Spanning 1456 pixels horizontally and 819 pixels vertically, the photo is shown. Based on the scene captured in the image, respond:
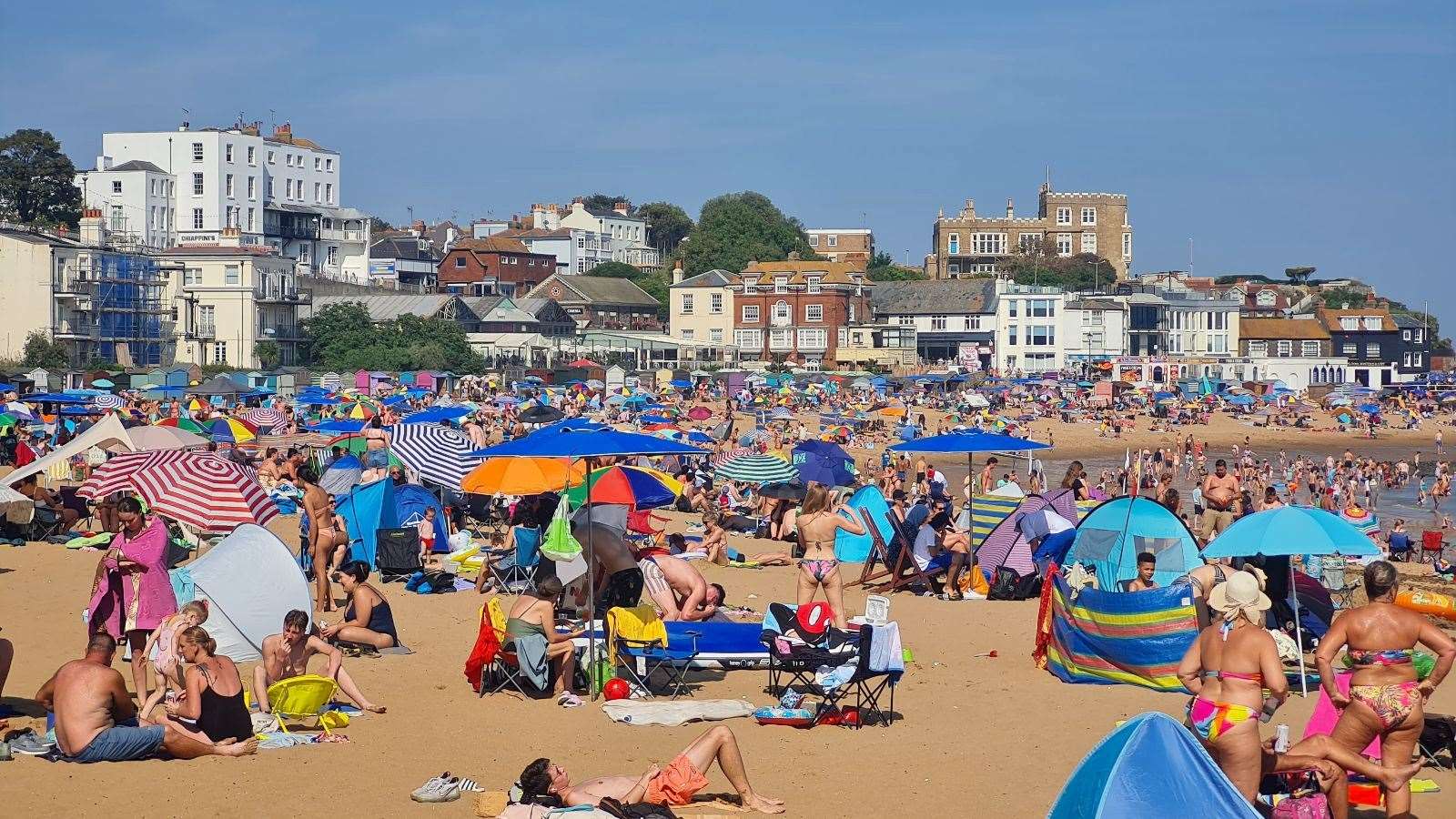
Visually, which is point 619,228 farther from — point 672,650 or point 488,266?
point 672,650

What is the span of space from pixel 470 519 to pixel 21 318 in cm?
4242

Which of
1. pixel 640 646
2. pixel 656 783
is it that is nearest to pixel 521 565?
pixel 640 646

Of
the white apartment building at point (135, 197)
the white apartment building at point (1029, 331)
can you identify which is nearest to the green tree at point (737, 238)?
A: the white apartment building at point (1029, 331)

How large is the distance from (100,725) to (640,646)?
3.25 meters

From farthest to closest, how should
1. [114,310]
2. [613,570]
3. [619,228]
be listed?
1. [619,228]
2. [114,310]
3. [613,570]

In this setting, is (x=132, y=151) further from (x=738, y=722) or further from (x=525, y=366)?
(x=738, y=722)

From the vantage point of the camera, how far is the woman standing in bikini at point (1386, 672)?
6.80 metres

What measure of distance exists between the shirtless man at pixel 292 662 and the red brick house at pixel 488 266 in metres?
74.2

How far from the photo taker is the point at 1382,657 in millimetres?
6812

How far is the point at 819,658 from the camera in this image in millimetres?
9164

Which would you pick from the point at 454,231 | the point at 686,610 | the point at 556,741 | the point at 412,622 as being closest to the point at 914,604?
the point at 686,610

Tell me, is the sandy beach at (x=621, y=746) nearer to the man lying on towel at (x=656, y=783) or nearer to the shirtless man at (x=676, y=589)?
the man lying on towel at (x=656, y=783)

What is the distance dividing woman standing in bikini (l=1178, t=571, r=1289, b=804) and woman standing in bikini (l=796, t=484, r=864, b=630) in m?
3.04

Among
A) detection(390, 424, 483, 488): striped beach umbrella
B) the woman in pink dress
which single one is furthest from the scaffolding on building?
the woman in pink dress
